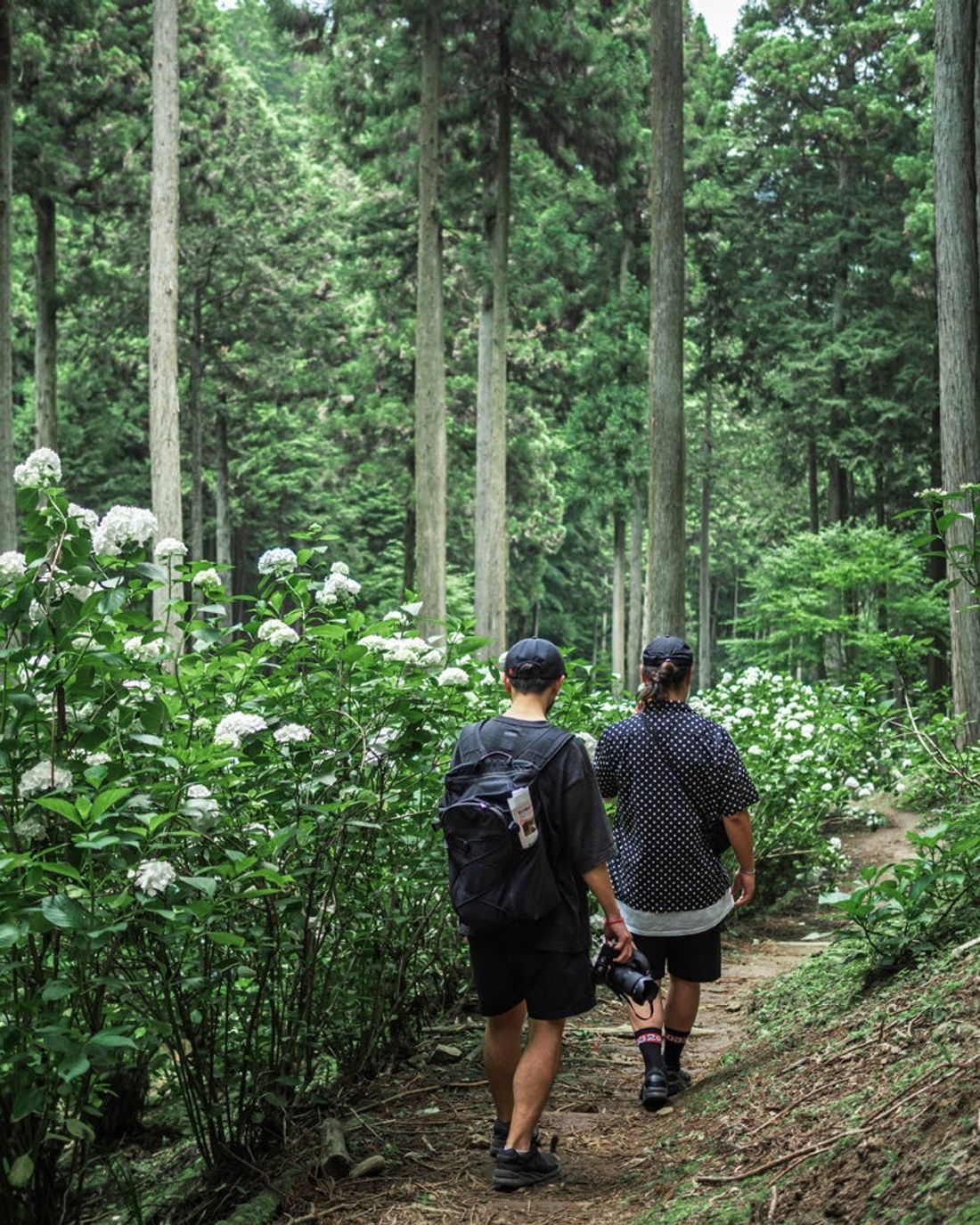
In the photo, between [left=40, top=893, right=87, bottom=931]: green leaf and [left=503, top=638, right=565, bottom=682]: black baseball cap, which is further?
[left=503, top=638, right=565, bottom=682]: black baseball cap

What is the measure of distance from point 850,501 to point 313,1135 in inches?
1163

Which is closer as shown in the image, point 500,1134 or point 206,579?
point 206,579

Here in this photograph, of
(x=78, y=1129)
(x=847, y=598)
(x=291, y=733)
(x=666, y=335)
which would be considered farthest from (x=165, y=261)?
(x=847, y=598)

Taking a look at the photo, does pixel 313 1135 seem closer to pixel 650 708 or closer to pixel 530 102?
pixel 650 708

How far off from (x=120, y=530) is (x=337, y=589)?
3.58 ft

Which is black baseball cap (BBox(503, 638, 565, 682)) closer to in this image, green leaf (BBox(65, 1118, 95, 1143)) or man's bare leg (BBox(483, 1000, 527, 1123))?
man's bare leg (BBox(483, 1000, 527, 1123))

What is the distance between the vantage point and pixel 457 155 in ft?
73.5

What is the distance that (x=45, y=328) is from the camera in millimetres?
24125

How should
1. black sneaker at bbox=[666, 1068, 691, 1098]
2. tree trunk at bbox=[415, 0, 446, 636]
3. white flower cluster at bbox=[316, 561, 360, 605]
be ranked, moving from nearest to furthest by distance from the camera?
white flower cluster at bbox=[316, 561, 360, 605]
black sneaker at bbox=[666, 1068, 691, 1098]
tree trunk at bbox=[415, 0, 446, 636]

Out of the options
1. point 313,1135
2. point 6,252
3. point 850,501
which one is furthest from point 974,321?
point 850,501

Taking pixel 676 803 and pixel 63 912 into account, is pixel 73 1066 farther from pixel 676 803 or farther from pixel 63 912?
pixel 676 803

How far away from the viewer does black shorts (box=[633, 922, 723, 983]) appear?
5.21 m

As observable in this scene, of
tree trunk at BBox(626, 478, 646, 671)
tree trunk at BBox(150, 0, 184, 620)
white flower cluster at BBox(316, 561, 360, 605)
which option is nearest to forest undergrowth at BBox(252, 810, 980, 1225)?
white flower cluster at BBox(316, 561, 360, 605)

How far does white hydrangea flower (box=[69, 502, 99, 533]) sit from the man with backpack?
53.0 inches
